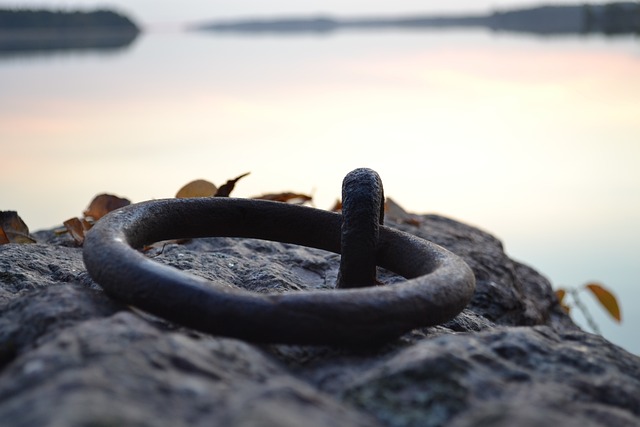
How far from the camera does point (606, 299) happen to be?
2.59 meters

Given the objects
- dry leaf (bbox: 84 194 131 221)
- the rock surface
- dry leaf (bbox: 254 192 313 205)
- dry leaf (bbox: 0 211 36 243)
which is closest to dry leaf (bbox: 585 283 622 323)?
dry leaf (bbox: 254 192 313 205)

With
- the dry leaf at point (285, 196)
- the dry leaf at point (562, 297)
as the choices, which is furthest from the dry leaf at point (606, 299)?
the dry leaf at point (285, 196)

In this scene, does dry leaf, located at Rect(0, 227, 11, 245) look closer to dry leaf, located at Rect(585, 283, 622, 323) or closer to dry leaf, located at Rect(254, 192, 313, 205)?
dry leaf, located at Rect(254, 192, 313, 205)

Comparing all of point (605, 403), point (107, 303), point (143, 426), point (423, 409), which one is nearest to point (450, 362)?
point (423, 409)

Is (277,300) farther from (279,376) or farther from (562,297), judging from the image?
(562,297)

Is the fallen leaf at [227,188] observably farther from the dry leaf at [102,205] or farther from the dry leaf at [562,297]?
the dry leaf at [562,297]

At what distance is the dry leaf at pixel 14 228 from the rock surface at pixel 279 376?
0.74 metres

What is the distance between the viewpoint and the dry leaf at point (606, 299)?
2.53 metres

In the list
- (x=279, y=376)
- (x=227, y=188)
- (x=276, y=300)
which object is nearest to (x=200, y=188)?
(x=227, y=188)

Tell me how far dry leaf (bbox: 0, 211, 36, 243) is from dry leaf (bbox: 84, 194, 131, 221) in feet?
0.74

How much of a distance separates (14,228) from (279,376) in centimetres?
145

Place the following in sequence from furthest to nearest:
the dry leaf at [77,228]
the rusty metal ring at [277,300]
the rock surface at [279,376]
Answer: the dry leaf at [77,228] → the rusty metal ring at [277,300] → the rock surface at [279,376]

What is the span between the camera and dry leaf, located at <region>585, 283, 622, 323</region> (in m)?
2.53

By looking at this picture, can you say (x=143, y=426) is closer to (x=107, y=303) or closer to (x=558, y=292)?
(x=107, y=303)
